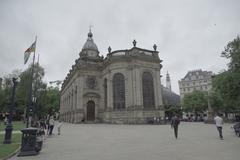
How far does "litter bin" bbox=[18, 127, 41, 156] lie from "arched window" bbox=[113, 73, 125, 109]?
32.3 meters

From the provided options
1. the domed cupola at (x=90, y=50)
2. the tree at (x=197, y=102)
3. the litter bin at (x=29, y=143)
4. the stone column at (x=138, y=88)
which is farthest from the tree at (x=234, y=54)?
the tree at (x=197, y=102)

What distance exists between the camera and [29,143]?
9938 mm

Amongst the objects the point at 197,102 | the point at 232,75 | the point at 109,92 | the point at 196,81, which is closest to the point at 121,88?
the point at 109,92

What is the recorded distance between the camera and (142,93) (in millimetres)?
41281

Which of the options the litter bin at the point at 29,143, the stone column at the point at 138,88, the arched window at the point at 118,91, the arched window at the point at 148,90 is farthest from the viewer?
the arched window at the point at 118,91

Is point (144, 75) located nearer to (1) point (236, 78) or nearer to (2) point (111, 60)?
(2) point (111, 60)

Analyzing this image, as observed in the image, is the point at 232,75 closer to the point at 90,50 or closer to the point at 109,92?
the point at 109,92

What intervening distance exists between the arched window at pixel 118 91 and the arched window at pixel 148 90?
14.8ft

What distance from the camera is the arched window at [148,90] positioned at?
137ft

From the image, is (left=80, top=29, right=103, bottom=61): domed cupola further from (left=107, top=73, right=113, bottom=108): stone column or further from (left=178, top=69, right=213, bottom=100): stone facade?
(left=178, top=69, right=213, bottom=100): stone facade

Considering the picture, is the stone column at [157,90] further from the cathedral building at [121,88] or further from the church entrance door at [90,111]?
the church entrance door at [90,111]

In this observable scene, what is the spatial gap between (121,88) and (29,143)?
33201 mm

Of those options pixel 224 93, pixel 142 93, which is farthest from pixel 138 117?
pixel 224 93

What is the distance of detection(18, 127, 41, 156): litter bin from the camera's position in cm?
980
